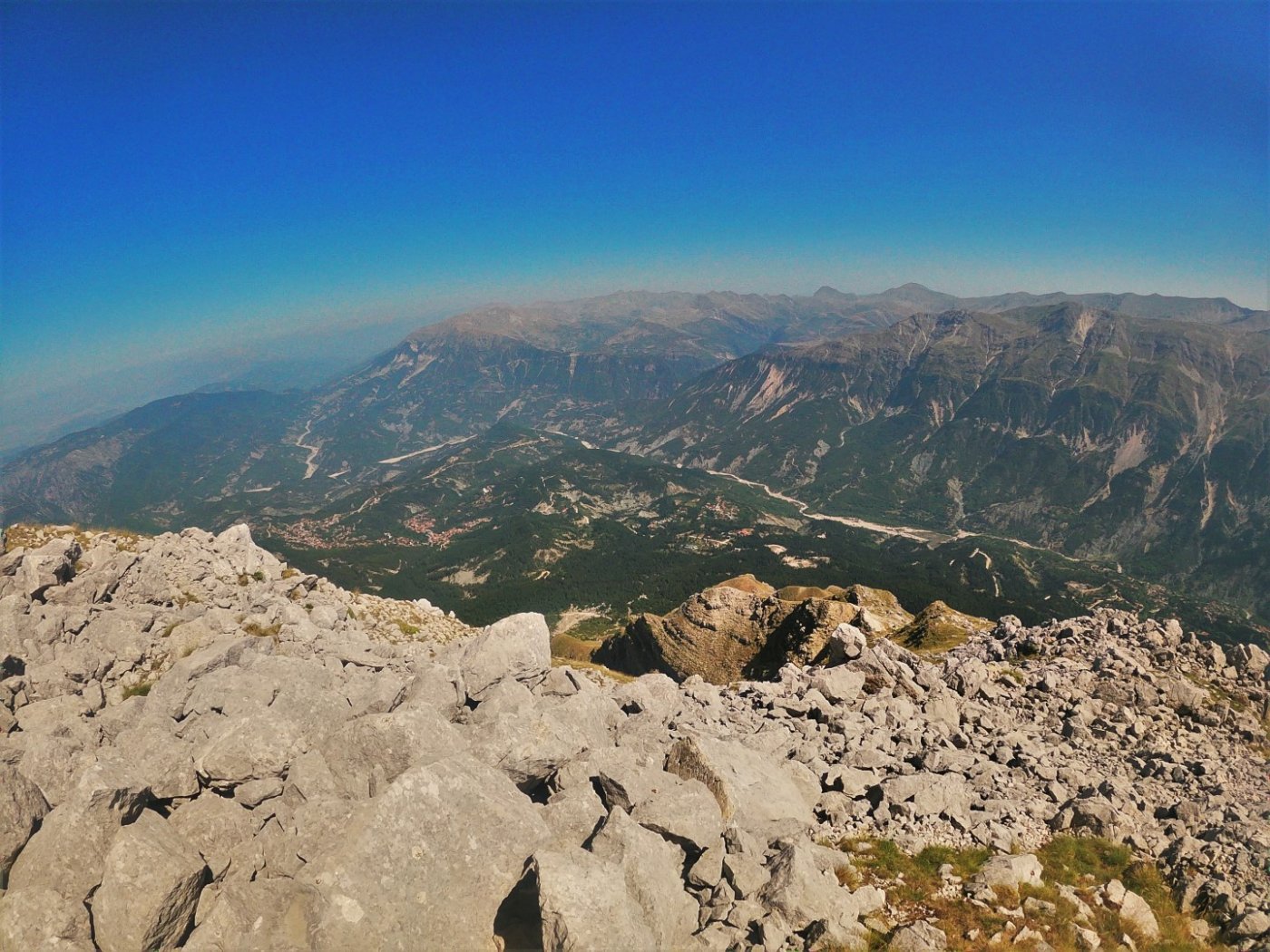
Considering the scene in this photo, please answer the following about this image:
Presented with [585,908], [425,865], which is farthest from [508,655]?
[585,908]

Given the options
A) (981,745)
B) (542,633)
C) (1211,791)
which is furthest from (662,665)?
(1211,791)

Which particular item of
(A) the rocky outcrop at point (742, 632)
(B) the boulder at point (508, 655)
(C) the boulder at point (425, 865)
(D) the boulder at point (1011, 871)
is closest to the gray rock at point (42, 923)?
(C) the boulder at point (425, 865)

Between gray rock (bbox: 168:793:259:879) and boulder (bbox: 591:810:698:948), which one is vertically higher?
gray rock (bbox: 168:793:259:879)

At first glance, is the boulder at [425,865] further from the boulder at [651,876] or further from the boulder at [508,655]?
the boulder at [508,655]

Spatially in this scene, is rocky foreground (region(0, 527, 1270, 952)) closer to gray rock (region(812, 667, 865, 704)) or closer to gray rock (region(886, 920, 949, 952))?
gray rock (region(886, 920, 949, 952))

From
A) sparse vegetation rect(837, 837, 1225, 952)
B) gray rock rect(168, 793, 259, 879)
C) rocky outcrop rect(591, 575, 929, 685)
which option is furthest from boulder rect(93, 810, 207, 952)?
rocky outcrop rect(591, 575, 929, 685)

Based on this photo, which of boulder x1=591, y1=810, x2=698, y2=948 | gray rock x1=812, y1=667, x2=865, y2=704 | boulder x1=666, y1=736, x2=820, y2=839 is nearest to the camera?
boulder x1=591, y1=810, x2=698, y2=948

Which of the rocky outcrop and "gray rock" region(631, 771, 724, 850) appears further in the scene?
the rocky outcrop

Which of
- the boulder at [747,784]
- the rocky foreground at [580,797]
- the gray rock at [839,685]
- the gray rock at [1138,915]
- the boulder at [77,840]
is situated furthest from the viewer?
the gray rock at [839,685]
